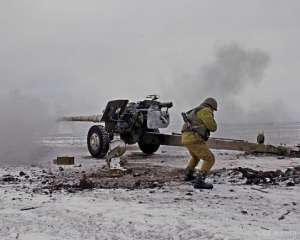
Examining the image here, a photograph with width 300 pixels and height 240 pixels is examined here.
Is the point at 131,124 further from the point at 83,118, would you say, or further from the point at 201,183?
the point at 201,183

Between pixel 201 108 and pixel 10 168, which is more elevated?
pixel 201 108

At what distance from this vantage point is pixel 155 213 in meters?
8.18

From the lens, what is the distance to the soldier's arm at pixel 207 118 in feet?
35.0

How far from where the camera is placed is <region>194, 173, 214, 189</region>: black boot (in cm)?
1030

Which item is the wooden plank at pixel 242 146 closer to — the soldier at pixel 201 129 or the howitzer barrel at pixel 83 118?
the howitzer barrel at pixel 83 118

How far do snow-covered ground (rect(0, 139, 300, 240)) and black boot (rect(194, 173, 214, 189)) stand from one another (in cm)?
11

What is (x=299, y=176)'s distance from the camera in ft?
38.4

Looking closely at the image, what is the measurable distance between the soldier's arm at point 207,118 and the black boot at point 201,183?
2.83 feet

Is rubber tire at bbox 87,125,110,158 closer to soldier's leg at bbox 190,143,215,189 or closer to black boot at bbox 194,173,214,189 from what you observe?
soldier's leg at bbox 190,143,215,189

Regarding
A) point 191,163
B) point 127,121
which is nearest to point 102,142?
point 127,121

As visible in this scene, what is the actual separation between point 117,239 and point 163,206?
6.02 feet

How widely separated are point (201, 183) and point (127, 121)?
322 inches

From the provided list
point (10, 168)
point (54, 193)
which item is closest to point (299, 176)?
point (54, 193)

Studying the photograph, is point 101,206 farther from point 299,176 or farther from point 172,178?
point 299,176
